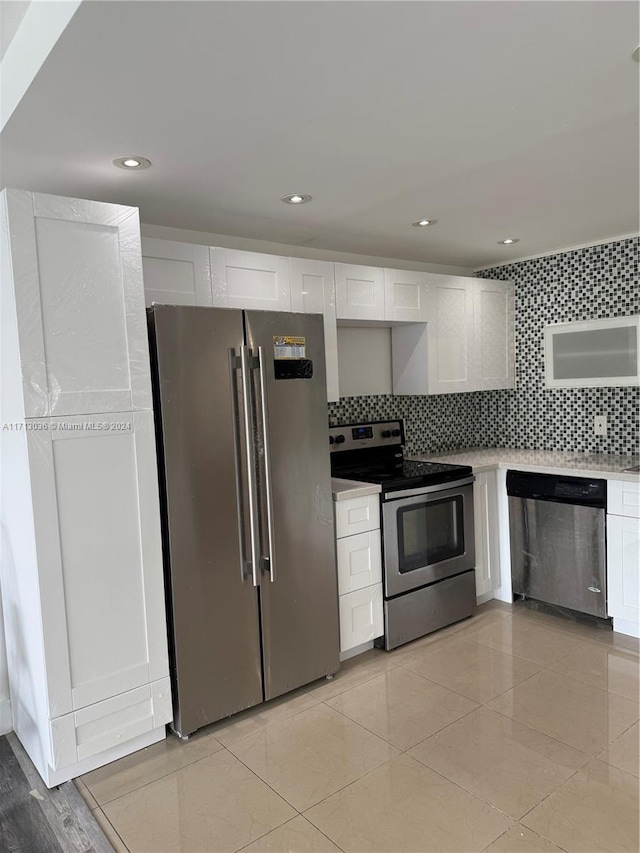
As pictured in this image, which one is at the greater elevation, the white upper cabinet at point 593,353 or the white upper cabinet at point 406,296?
the white upper cabinet at point 406,296

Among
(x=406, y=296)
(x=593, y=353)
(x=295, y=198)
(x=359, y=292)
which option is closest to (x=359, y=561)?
(x=359, y=292)

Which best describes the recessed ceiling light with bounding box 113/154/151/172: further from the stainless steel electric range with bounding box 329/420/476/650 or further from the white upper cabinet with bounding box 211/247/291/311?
the stainless steel electric range with bounding box 329/420/476/650

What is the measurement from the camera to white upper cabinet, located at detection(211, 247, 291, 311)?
115 inches

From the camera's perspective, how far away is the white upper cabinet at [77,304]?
2049 millimetres

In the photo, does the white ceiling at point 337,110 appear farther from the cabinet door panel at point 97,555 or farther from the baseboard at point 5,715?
the baseboard at point 5,715

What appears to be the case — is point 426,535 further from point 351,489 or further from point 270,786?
point 270,786

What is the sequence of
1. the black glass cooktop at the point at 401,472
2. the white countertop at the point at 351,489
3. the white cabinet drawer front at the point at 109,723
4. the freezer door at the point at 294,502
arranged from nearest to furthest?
the white cabinet drawer front at the point at 109,723 → the freezer door at the point at 294,502 → the white countertop at the point at 351,489 → the black glass cooktop at the point at 401,472

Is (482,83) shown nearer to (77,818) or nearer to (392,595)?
(392,595)

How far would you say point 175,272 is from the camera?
109 inches

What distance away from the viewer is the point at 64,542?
2152 mm

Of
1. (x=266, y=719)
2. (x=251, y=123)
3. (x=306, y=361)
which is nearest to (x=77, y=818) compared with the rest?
(x=266, y=719)

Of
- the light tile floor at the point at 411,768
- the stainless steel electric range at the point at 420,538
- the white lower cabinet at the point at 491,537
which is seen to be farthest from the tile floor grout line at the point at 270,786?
the white lower cabinet at the point at 491,537

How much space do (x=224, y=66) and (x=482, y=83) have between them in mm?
763

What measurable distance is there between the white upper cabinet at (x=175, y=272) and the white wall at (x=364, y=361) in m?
1.20
